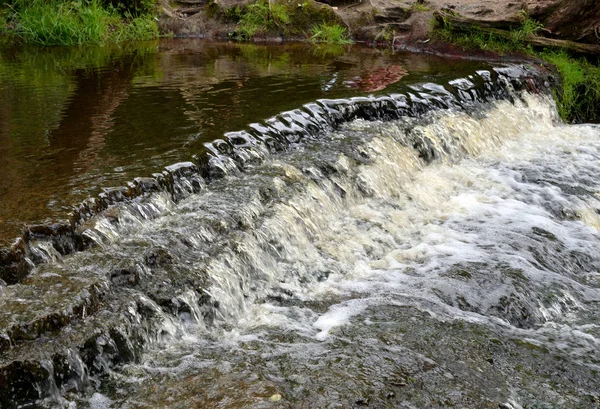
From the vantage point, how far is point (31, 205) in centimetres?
406

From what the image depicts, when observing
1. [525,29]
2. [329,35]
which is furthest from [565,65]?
[329,35]

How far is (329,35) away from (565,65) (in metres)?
5.01

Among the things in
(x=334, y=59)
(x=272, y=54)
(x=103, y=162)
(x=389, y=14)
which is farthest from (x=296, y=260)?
(x=389, y=14)

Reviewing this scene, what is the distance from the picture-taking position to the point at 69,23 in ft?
39.9

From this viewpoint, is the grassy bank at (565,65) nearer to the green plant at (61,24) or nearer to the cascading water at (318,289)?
the cascading water at (318,289)

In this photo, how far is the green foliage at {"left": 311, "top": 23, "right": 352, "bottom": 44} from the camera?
13234 millimetres

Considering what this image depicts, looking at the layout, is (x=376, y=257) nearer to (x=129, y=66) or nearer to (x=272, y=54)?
(x=129, y=66)

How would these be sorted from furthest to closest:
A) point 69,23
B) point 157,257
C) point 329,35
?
point 329,35 → point 69,23 → point 157,257

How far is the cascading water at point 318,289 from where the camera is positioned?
311 centimetres

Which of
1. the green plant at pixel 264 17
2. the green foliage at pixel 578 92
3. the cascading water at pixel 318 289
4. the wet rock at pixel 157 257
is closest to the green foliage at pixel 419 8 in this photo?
the green plant at pixel 264 17

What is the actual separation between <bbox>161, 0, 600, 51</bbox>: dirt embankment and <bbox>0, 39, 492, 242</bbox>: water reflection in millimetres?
1350

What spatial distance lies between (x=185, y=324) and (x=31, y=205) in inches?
52.2

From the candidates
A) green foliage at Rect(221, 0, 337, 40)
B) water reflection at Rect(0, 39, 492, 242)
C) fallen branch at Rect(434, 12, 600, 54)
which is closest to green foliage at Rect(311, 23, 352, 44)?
green foliage at Rect(221, 0, 337, 40)

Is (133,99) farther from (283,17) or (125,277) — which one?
(283,17)
